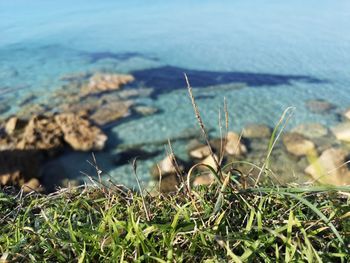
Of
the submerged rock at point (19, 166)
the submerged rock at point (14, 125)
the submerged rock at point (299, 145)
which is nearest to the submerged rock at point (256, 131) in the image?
the submerged rock at point (299, 145)

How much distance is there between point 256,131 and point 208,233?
583cm

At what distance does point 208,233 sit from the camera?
117 cm

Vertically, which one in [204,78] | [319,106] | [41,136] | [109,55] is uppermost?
[41,136]

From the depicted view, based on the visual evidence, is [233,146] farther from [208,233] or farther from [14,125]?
[208,233]

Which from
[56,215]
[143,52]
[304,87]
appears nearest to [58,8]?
[143,52]

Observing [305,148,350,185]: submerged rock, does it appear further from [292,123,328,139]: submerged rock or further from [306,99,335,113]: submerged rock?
[306,99,335,113]: submerged rock

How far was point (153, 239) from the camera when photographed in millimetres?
1233

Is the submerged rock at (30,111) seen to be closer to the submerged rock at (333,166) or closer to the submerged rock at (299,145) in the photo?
the submerged rock at (299,145)

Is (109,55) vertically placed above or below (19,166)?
below

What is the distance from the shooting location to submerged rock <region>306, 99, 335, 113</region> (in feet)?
24.9

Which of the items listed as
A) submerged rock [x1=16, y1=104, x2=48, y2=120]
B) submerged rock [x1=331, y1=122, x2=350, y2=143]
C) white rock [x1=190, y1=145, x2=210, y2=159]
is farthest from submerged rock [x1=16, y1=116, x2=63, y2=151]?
submerged rock [x1=331, y1=122, x2=350, y2=143]

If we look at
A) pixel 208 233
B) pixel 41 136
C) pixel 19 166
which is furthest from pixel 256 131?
pixel 208 233

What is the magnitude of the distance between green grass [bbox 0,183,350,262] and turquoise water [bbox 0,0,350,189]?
14.3 feet

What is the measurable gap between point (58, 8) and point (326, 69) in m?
17.7
